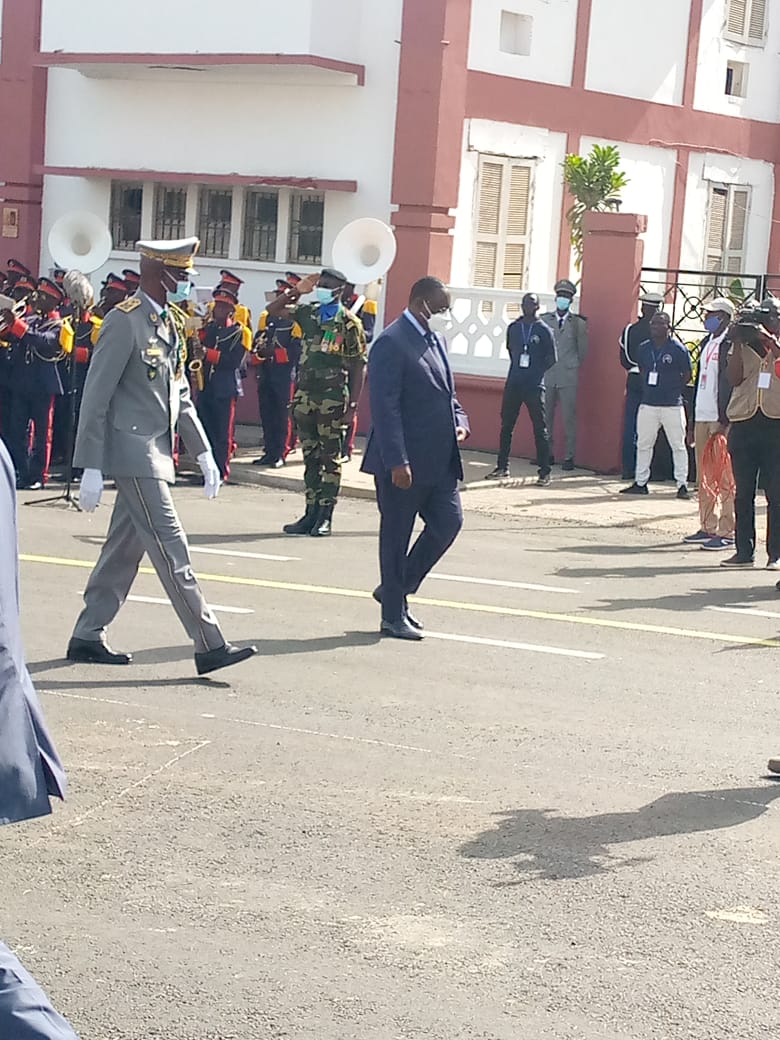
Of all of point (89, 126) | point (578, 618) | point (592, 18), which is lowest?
point (578, 618)

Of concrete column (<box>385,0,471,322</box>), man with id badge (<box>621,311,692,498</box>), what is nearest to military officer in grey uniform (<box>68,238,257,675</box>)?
man with id badge (<box>621,311,692,498</box>)

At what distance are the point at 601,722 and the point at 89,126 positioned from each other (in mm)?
16790

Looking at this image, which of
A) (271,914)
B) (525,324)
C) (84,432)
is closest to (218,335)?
(525,324)

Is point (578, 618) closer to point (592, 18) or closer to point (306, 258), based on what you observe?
point (306, 258)

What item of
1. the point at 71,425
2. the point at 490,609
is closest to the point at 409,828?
the point at 490,609

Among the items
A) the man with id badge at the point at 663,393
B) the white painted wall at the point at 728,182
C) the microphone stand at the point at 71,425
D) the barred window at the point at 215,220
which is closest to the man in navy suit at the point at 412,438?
the microphone stand at the point at 71,425

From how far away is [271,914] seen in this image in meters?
5.45

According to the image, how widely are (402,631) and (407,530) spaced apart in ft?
1.84

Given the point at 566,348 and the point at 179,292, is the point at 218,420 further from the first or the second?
the point at 179,292

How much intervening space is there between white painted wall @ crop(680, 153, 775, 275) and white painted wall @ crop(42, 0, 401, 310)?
5788 mm

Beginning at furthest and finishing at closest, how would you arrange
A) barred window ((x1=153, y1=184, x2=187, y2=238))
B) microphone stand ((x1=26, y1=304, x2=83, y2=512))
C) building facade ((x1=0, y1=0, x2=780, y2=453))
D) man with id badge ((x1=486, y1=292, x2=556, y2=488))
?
barred window ((x1=153, y1=184, x2=187, y2=238)) < building facade ((x1=0, y1=0, x2=780, y2=453)) < man with id badge ((x1=486, y1=292, x2=556, y2=488)) < microphone stand ((x1=26, y1=304, x2=83, y2=512))

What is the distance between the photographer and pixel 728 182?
82.6 ft

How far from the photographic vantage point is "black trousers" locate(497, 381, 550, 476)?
17.9 meters

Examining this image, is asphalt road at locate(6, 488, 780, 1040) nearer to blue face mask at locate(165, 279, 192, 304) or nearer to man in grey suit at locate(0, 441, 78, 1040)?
man in grey suit at locate(0, 441, 78, 1040)
